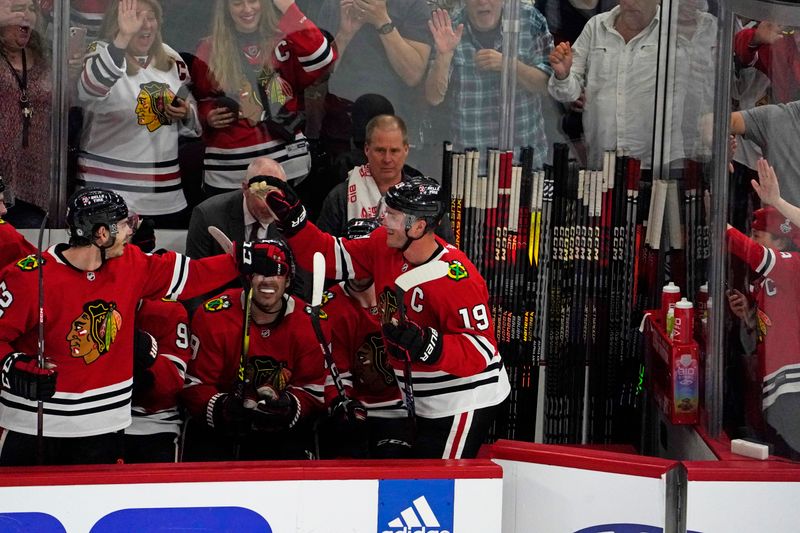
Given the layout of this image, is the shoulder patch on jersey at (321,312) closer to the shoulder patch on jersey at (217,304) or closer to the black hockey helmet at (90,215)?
the shoulder patch on jersey at (217,304)

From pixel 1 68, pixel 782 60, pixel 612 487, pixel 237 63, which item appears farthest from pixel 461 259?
pixel 1 68

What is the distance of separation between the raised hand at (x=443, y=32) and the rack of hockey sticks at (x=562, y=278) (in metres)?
0.45

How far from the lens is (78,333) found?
3.94 m

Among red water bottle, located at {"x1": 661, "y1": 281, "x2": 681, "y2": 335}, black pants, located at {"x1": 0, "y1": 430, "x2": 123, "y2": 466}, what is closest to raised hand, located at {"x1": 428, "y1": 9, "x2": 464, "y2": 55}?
red water bottle, located at {"x1": 661, "y1": 281, "x2": 681, "y2": 335}

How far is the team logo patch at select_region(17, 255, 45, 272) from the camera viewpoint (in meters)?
3.91

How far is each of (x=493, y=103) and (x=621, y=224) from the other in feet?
2.45

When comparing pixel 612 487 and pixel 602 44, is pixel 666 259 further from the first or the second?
pixel 612 487

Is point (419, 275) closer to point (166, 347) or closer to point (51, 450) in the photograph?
point (166, 347)

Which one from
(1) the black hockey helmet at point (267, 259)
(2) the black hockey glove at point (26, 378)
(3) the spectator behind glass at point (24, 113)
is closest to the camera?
(2) the black hockey glove at point (26, 378)

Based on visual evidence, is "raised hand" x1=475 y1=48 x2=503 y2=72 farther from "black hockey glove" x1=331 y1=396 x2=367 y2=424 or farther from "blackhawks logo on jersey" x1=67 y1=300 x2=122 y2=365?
"blackhawks logo on jersey" x1=67 y1=300 x2=122 y2=365

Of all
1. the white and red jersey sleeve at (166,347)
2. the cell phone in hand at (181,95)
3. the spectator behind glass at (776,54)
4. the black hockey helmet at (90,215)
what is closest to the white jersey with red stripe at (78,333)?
the black hockey helmet at (90,215)

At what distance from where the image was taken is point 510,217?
17.0ft

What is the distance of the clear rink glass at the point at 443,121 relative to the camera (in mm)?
5023

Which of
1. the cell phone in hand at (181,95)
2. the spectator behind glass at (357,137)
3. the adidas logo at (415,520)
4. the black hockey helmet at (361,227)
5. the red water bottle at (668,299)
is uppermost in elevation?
the cell phone in hand at (181,95)
